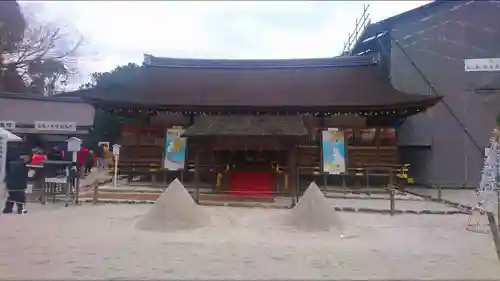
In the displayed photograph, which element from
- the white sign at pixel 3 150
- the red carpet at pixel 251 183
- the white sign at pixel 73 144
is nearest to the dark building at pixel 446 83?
the red carpet at pixel 251 183

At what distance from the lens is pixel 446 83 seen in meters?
19.4

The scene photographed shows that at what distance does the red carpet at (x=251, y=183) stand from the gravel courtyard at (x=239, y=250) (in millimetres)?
4697

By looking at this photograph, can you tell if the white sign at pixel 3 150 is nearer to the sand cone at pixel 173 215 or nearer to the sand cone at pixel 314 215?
the sand cone at pixel 173 215

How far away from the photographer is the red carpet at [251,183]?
1462 cm

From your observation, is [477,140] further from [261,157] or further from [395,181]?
[261,157]

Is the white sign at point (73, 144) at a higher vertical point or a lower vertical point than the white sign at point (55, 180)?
higher

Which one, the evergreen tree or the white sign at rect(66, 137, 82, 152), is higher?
the white sign at rect(66, 137, 82, 152)

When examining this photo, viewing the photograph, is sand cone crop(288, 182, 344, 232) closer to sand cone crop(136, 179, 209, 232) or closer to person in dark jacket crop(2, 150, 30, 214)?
sand cone crop(136, 179, 209, 232)

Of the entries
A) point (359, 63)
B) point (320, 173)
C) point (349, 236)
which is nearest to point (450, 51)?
point (359, 63)

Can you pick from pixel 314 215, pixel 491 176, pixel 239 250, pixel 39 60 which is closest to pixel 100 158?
pixel 39 60

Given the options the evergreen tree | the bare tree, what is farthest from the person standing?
the evergreen tree

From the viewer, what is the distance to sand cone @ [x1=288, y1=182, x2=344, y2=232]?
864 cm

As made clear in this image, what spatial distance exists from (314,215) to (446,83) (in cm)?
1370

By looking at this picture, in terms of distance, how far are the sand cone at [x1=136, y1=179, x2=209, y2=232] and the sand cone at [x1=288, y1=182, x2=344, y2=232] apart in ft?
6.31
